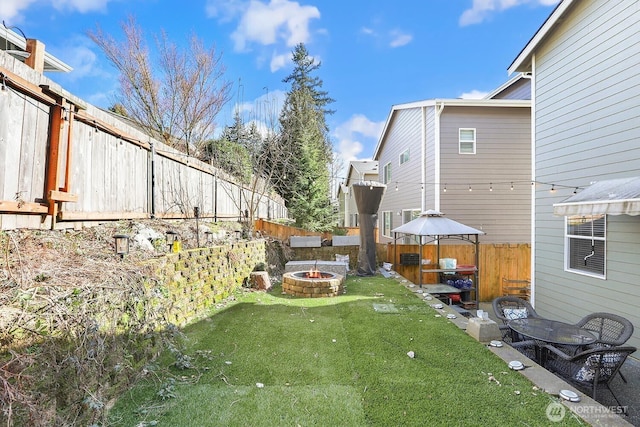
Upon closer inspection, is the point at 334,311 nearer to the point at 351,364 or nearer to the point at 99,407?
the point at 351,364

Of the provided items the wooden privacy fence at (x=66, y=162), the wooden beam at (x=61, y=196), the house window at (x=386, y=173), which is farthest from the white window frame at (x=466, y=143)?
the wooden beam at (x=61, y=196)

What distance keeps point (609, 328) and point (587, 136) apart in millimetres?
3502

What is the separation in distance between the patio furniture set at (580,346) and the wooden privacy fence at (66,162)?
19.8ft

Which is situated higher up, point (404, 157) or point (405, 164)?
point (404, 157)

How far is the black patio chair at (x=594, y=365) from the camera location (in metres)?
3.33

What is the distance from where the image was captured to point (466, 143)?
33.3 ft

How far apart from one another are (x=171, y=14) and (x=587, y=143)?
43.2 feet

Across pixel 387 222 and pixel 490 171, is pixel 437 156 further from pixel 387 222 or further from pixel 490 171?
pixel 387 222

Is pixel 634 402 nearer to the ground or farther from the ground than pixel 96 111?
nearer to the ground

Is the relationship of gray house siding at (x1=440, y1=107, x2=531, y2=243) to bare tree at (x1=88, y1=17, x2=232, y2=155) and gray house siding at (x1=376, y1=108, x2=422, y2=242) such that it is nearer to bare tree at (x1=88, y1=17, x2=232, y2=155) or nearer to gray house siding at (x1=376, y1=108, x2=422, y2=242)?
gray house siding at (x1=376, y1=108, x2=422, y2=242)

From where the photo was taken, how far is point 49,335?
214cm

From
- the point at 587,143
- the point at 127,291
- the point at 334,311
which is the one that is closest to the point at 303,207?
the point at 334,311

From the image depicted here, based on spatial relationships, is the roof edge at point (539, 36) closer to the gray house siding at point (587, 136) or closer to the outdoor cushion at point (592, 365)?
the gray house siding at point (587, 136)

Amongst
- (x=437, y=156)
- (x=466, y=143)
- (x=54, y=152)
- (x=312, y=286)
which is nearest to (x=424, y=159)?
(x=437, y=156)
